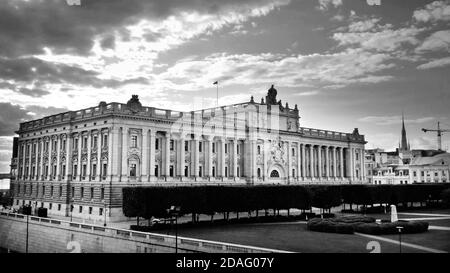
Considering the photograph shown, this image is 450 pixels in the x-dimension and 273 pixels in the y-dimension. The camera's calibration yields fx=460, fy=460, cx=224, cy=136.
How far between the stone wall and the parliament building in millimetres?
9618

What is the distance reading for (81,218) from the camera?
67.3 meters

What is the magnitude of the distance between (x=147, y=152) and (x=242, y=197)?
703 inches

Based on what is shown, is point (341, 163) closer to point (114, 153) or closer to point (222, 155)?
point (222, 155)

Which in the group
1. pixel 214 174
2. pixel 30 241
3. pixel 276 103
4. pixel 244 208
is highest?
pixel 276 103

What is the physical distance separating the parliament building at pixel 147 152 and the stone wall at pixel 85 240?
31.6 ft

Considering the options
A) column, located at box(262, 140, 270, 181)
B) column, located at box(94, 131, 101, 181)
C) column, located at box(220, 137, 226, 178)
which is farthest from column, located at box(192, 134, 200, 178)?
column, located at box(262, 140, 270, 181)

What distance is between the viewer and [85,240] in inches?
1902

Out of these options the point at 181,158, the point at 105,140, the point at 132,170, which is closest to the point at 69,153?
the point at 105,140

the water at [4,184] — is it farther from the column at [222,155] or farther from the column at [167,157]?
the column at [222,155]

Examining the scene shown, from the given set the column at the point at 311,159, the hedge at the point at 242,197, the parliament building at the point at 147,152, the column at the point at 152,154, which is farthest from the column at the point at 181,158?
the column at the point at 311,159

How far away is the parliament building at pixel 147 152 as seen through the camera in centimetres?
6756

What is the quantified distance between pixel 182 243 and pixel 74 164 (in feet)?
140

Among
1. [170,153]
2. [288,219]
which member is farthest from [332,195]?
[170,153]
